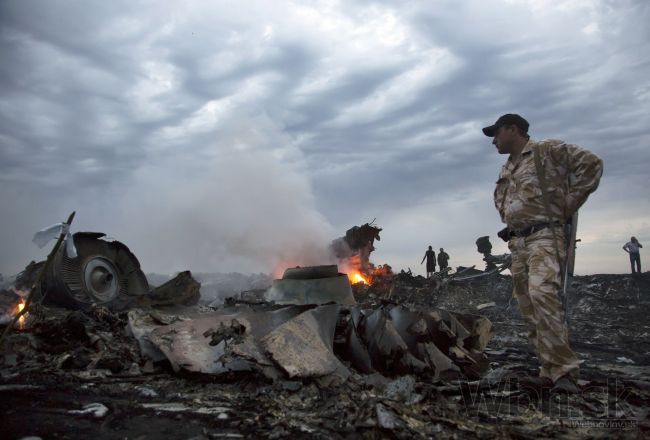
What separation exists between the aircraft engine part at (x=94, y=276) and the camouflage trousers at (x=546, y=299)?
21.5 feet

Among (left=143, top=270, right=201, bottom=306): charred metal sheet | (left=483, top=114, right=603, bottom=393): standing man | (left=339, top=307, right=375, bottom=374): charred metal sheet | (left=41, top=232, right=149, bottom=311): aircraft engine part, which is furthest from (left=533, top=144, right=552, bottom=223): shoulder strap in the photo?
(left=41, top=232, right=149, bottom=311): aircraft engine part

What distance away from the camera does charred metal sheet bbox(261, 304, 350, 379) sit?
3.48 metres

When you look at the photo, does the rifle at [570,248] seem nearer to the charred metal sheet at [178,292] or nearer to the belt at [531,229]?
the belt at [531,229]

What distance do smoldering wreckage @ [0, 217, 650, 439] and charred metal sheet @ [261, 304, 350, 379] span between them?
0.01 meters

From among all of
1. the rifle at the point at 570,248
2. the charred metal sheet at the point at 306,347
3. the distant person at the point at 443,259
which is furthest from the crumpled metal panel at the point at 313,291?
the distant person at the point at 443,259

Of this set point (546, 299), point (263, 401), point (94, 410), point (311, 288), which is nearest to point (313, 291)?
point (311, 288)

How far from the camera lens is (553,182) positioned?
422cm

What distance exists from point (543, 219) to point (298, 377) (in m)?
2.88

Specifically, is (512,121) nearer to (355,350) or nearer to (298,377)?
(355,350)

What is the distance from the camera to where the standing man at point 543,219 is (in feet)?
12.3

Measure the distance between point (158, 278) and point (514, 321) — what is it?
22.7 m

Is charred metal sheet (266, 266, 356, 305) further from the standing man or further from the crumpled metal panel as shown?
the standing man

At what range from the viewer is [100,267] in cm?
795

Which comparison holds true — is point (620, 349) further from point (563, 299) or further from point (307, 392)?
point (307, 392)
